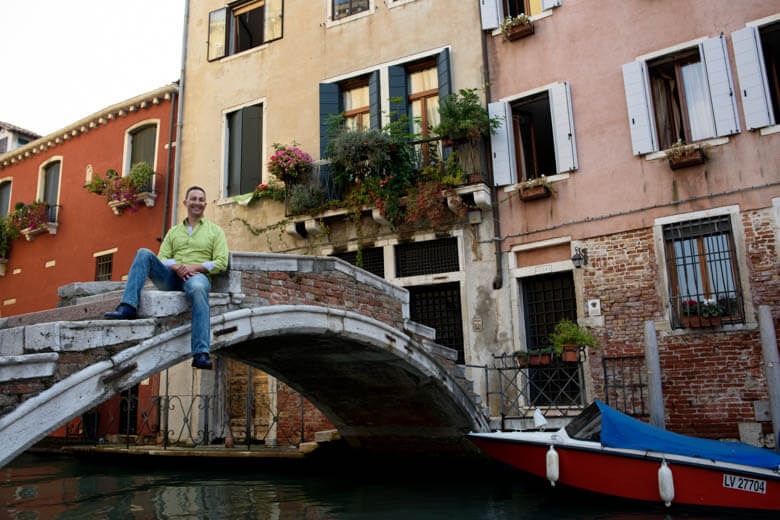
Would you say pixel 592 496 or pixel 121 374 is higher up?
pixel 121 374

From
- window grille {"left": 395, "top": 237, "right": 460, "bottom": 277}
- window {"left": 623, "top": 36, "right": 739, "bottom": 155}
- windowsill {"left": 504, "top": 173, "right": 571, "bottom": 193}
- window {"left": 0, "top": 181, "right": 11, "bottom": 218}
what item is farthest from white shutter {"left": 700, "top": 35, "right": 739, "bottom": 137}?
window {"left": 0, "top": 181, "right": 11, "bottom": 218}

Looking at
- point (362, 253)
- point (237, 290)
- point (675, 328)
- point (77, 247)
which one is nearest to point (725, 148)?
point (675, 328)

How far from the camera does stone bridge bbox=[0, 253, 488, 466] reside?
3793 mm

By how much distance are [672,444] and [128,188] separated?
8.89 m

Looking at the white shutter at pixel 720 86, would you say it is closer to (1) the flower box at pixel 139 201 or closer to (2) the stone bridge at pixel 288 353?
(2) the stone bridge at pixel 288 353

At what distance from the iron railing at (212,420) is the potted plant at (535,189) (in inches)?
158

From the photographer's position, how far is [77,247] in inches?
470

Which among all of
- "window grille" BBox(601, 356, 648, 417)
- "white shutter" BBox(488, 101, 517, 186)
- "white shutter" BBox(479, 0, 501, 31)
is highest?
"white shutter" BBox(479, 0, 501, 31)

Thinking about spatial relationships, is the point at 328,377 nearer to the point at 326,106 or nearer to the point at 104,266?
the point at 326,106

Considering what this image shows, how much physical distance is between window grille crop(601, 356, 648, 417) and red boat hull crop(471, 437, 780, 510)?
145 cm

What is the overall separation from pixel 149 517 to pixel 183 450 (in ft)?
10.0

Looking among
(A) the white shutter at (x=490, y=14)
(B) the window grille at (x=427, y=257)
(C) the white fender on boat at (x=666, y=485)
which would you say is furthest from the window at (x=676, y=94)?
(C) the white fender on boat at (x=666, y=485)

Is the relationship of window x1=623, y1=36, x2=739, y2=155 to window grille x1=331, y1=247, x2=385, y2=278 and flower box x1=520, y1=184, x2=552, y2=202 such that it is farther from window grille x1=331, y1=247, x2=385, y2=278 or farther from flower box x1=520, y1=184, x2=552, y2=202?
window grille x1=331, y1=247, x2=385, y2=278

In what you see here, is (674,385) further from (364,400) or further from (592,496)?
(364,400)
